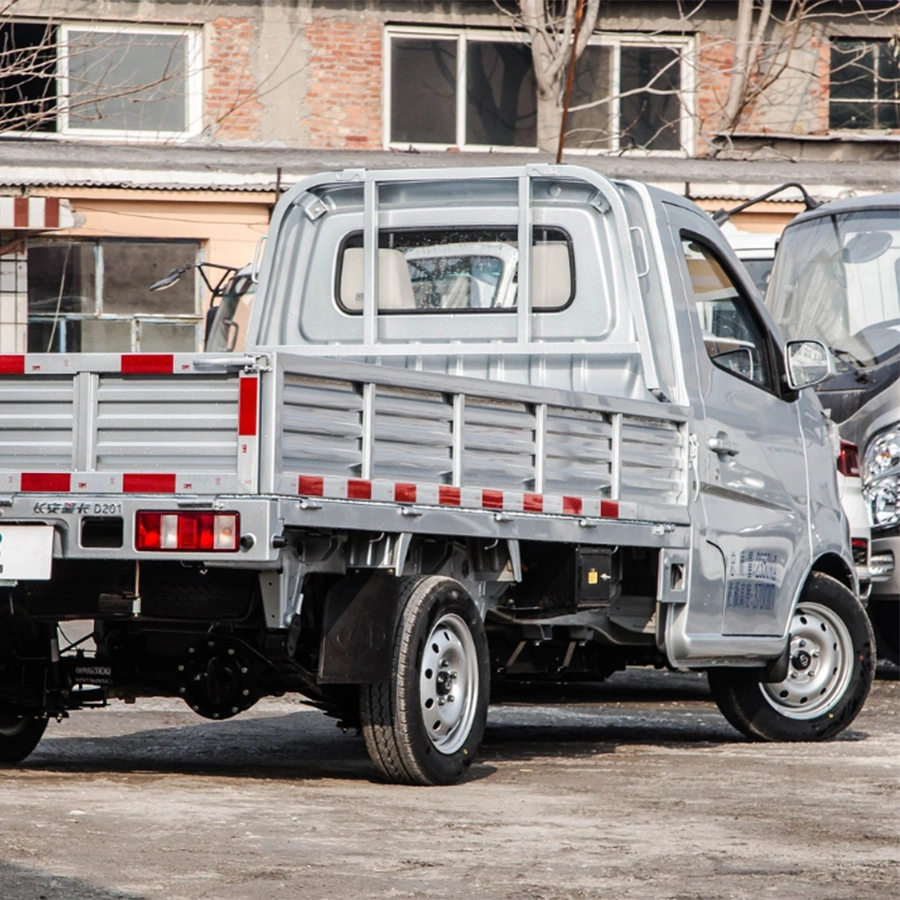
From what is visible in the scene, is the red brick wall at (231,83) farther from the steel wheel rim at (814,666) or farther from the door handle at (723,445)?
the door handle at (723,445)

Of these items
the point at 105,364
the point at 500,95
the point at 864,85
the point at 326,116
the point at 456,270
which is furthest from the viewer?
the point at 864,85

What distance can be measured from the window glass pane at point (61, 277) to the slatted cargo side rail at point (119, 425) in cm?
1572

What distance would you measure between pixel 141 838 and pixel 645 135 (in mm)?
19872

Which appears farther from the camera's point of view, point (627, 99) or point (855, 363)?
point (627, 99)

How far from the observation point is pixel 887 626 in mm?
12969

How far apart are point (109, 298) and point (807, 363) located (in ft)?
47.3

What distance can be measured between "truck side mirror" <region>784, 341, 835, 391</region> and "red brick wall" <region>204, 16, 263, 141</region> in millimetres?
14970

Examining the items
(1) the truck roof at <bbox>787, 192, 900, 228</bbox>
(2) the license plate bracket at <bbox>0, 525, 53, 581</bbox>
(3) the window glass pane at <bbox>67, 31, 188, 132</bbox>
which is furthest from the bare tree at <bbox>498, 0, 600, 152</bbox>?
(2) the license plate bracket at <bbox>0, 525, 53, 581</bbox>

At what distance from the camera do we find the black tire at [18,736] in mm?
8258

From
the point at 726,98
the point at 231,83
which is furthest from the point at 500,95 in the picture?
the point at 231,83

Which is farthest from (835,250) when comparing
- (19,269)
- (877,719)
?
(19,269)

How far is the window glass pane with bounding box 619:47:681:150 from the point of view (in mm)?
24984

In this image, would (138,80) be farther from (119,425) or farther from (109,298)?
(119,425)

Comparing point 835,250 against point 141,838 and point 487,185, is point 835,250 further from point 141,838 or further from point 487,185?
point 141,838
